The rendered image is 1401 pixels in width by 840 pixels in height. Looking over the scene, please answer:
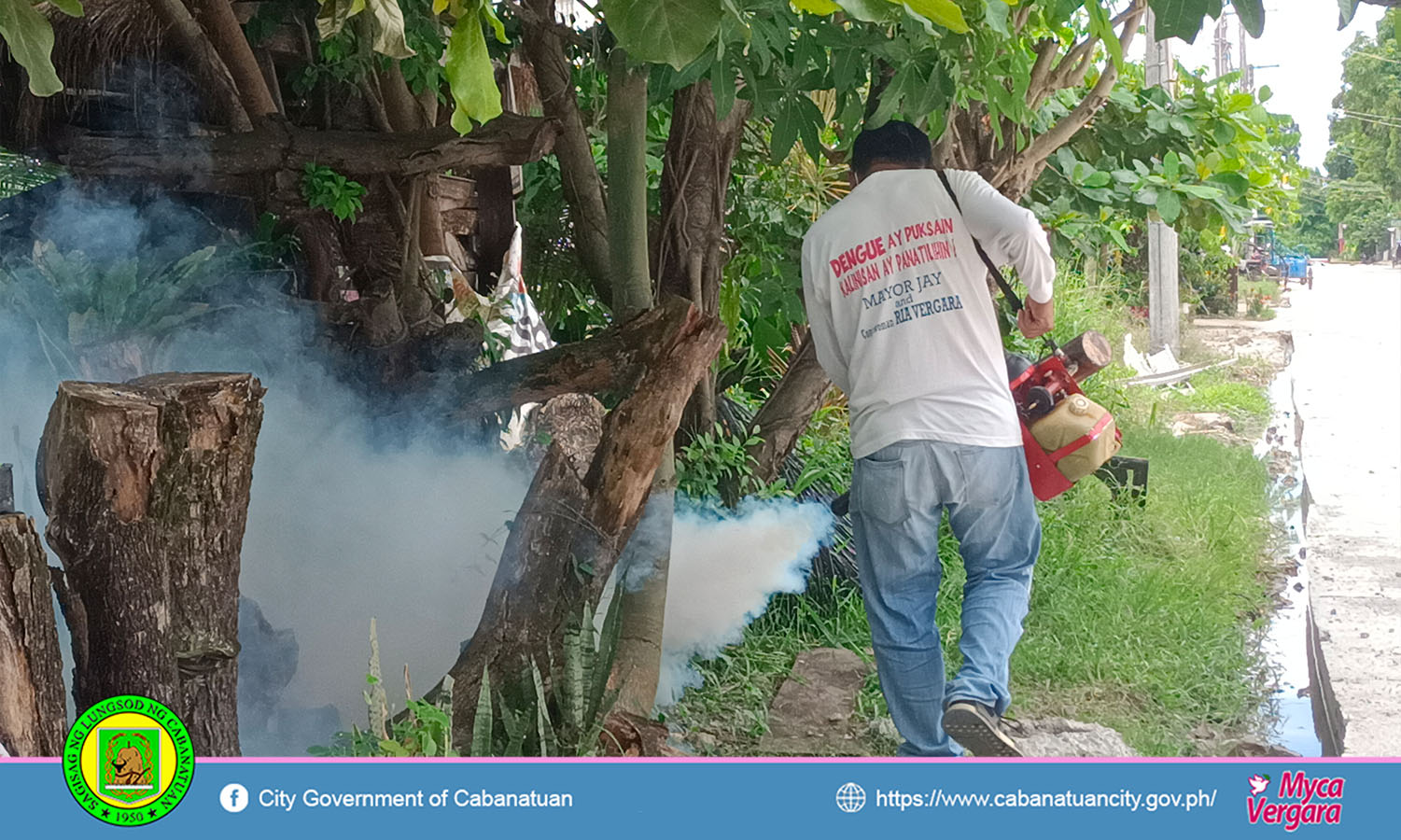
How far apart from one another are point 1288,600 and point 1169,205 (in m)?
1.22

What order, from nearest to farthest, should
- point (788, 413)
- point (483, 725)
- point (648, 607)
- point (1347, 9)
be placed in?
point (1347, 9) < point (483, 725) < point (648, 607) < point (788, 413)

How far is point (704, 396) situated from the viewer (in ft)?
12.2

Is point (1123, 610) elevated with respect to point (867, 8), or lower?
lower

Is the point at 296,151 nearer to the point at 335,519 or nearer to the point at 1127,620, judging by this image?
the point at 335,519

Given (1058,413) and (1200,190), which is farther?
(1200,190)

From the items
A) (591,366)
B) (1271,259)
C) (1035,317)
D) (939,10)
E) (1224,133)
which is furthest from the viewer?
(1271,259)

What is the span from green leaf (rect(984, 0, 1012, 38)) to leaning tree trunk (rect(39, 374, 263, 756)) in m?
1.36

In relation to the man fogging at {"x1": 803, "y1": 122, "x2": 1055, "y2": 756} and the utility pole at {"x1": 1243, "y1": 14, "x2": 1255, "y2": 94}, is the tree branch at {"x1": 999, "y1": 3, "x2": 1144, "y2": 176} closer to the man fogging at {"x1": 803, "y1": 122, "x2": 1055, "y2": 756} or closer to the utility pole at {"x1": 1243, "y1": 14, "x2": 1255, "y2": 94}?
the utility pole at {"x1": 1243, "y1": 14, "x2": 1255, "y2": 94}

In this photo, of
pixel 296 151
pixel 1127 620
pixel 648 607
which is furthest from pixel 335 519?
pixel 1127 620

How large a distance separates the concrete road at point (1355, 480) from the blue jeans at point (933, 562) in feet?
2.52

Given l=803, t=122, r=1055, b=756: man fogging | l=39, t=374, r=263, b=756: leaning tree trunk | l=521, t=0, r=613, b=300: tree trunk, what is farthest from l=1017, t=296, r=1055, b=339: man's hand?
l=39, t=374, r=263, b=756: leaning tree trunk

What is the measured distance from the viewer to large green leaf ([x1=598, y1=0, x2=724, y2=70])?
1.36 metres
